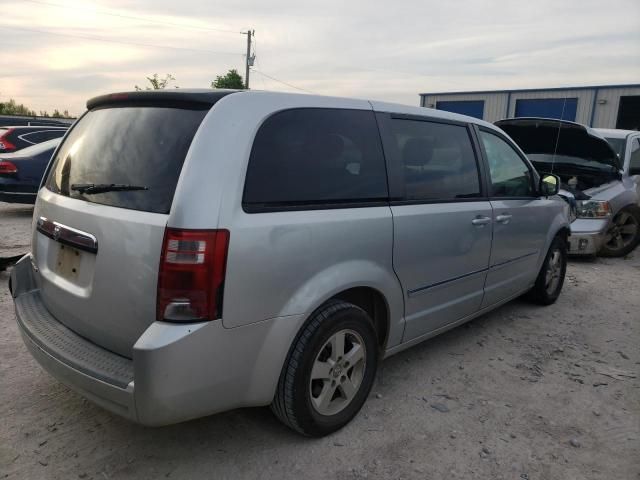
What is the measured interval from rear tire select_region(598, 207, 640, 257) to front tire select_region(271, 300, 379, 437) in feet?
19.1

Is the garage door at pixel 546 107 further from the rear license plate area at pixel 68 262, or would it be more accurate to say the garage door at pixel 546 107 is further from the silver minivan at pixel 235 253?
the rear license plate area at pixel 68 262

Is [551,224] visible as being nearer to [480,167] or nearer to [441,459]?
[480,167]

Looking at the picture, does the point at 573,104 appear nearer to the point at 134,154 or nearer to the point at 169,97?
the point at 169,97

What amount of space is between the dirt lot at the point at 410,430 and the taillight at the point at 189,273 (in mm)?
889

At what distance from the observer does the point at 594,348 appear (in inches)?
160

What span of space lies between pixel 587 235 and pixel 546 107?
18628 mm

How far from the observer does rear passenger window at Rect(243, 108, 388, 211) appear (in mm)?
2268

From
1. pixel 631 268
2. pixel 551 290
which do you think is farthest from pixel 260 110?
pixel 631 268

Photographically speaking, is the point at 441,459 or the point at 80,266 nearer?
the point at 80,266

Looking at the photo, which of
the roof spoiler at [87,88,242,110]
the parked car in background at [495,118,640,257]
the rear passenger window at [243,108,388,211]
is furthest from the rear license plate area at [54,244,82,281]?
the parked car in background at [495,118,640,257]

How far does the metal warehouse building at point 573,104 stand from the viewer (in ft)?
71.6

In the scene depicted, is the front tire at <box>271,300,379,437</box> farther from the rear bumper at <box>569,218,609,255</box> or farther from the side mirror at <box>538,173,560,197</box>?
the rear bumper at <box>569,218,609,255</box>

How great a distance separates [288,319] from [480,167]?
2096mm

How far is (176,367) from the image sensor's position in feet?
6.59
